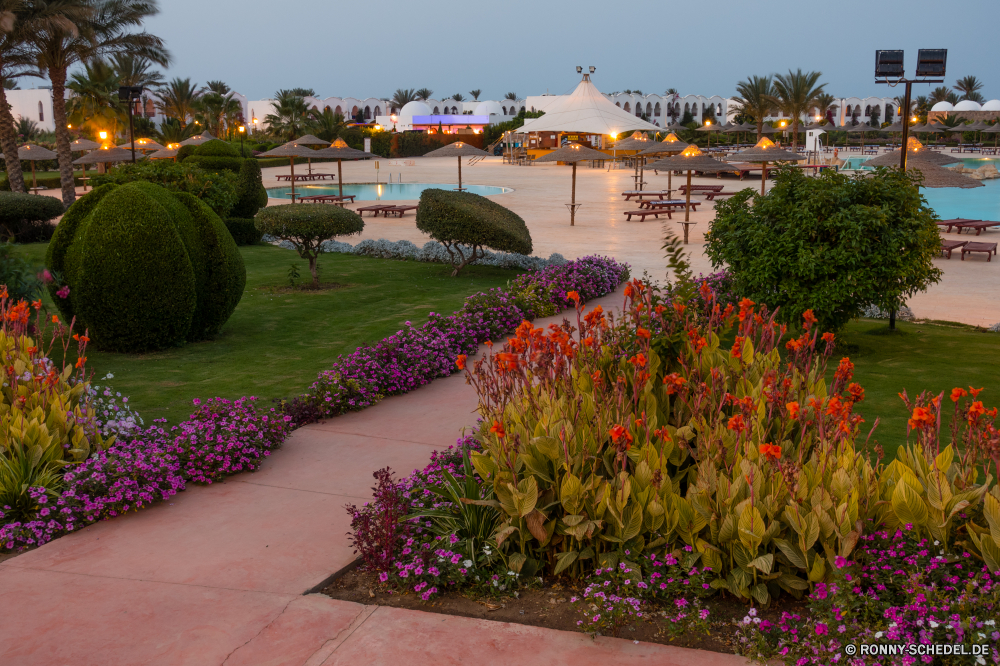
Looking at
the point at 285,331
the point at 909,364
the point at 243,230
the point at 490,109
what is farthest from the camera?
the point at 490,109

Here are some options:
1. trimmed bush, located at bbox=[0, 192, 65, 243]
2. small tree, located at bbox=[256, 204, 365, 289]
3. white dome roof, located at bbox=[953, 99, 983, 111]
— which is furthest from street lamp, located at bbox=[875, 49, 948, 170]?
white dome roof, located at bbox=[953, 99, 983, 111]

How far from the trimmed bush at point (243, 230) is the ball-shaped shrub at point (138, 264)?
354 inches

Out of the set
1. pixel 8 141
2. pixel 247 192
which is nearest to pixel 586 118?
pixel 8 141

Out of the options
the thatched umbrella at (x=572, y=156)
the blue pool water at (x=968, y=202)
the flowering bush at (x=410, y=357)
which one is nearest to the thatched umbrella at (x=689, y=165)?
the thatched umbrella at (x=572, y=156)

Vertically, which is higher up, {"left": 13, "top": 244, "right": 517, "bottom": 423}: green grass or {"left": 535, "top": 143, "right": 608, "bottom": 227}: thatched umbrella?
{"left": 535, "top": 143, "right": 608, "bottom": 227}: thatched umbrella

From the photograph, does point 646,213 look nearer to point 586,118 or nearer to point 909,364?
point 909,364

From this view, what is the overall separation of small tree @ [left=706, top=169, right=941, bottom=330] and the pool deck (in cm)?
300

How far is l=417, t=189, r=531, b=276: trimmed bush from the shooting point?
11477mm

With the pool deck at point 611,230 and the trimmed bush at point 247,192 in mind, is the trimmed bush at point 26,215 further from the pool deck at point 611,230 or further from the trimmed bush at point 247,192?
the pool deck at point 611,230

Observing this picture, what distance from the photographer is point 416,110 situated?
84.8 metres

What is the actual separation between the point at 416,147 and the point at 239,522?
197ft

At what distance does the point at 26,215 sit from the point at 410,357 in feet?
46.7

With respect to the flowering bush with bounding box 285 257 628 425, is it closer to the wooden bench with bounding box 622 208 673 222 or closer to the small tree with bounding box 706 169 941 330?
the small tree with bounding box 706 169 941 330

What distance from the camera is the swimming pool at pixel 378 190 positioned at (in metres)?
31.5
